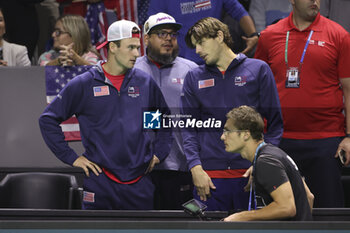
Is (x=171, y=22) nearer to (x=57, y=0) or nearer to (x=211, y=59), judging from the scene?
(x=211, y=59)

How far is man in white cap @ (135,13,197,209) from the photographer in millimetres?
4066

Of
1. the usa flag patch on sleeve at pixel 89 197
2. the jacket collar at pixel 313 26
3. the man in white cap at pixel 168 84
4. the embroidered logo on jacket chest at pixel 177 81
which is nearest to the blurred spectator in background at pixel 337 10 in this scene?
the jacket collar at pixel 313 26

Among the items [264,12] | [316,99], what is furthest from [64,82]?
[316,99]

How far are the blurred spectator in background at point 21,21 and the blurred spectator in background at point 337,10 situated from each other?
247cm

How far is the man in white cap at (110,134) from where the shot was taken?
381 centimetres

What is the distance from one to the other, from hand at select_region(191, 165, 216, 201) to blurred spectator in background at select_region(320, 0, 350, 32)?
2108 mm

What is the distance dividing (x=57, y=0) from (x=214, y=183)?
2854mm

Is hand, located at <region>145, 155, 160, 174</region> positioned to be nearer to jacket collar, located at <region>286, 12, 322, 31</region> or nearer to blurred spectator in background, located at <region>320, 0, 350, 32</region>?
jacket collar, located at <region>286, 12, 322, 31</region>

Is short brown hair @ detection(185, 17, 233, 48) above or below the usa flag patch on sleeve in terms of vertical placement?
above

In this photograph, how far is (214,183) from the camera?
147 inches

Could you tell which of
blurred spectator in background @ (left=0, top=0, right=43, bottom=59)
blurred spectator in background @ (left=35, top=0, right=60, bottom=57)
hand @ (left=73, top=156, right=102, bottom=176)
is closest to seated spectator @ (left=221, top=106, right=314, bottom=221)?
hand @ (left=73, top=156, right=102, bottom=176)

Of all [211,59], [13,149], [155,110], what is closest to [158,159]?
[155,110]

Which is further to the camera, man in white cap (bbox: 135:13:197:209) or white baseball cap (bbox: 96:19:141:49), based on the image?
man in white cap (bbox: 135:13:197:209)

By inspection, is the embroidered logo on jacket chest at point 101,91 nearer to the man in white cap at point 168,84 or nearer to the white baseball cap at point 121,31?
the white baseball cap at point 121,31
